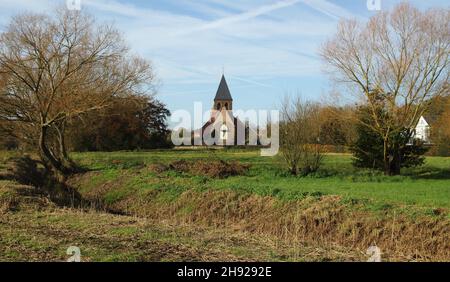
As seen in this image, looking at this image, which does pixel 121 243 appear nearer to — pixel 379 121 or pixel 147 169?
pixel 147 169

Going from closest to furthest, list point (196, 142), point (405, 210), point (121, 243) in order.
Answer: point (121, 243) < point (405, 210) < point (196, 142)

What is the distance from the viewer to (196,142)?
4081 centimetres

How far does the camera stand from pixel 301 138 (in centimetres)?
2442

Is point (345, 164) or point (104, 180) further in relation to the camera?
point (345, 164)

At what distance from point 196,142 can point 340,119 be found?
16373 mm

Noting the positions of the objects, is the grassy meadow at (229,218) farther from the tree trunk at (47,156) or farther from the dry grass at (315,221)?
the tree trunk at (47,156)

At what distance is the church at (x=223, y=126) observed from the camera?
2634 centimetres

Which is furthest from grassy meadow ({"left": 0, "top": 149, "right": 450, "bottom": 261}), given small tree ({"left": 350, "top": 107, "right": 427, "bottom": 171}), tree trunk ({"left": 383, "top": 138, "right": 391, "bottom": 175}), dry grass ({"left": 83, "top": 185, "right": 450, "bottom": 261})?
small tree ({"left": 350, "top": 107, "right": 427, "bottom": 171})

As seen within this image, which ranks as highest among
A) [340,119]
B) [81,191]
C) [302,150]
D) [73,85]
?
[73,85]

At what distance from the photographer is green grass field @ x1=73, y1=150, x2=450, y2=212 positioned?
15721 mm

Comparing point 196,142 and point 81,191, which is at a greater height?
point 196,142

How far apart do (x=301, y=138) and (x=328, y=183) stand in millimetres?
4335
